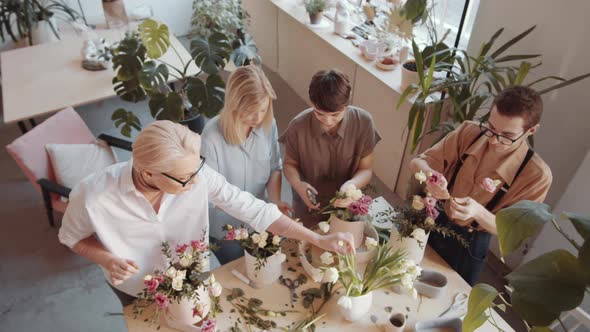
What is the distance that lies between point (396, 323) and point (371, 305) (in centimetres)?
14

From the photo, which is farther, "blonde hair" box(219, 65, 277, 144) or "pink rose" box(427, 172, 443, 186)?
"blonde hair" box(219, 65, 277, 144)

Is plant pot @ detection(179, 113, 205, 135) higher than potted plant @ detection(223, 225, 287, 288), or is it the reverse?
potted plant @ detection(223, 225, 287, 288)

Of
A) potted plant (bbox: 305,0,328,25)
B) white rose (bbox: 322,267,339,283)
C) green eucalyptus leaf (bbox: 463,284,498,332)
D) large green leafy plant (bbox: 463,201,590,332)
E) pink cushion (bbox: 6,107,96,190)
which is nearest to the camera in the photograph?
large green leafy plant (bbox: 463,201,590,332)

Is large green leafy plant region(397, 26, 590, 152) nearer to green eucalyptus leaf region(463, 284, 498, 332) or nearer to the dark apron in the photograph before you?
the dark apron

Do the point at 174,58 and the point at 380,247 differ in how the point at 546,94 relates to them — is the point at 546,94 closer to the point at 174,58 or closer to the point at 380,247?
the point at 380,247

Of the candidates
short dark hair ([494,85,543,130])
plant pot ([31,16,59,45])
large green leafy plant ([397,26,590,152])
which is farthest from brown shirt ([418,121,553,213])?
plant pot ([31,16,59,45])

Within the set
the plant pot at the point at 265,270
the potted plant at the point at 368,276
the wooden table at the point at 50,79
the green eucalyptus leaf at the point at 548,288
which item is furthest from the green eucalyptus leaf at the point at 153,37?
the green eucalyptus leaf at the point at 548,288

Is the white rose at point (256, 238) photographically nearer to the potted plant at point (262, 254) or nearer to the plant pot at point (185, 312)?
the potted plant at point (262, 254)

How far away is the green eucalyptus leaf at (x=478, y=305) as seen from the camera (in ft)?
3.34

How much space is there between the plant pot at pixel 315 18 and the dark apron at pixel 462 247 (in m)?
2.35

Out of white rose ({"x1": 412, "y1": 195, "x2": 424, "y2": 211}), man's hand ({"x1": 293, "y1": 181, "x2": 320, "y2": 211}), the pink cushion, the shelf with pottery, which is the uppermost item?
white rose ({"x1": 412, "y1": 195, "x2": 424, "y2": 211})

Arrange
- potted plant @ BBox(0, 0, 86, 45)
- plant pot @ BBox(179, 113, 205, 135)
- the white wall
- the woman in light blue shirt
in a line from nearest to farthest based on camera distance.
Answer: the woman in light blue shirt → the white wall → plant pot @ BBox(179, 113, 205, 135) → potted plant @ BBox(0, 0, 86, 45)

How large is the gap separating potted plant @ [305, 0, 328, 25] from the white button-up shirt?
2.49m

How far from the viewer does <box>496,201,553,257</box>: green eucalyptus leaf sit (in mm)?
959
